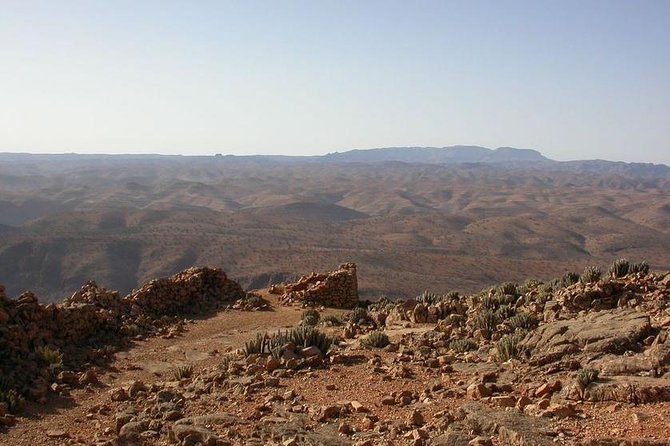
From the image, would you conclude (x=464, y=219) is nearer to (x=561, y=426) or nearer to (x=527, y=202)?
(x=527, y=202)

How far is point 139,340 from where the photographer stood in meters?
13.3

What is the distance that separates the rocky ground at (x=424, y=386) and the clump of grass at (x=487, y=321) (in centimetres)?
4

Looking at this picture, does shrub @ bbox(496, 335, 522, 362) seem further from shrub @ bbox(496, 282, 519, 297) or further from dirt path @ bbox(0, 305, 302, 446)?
dirt path @ bbox(0, 305, 302, 446)

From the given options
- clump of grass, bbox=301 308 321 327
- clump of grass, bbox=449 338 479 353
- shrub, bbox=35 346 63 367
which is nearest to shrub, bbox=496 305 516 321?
clump of grass, bbox=449 338 479 353

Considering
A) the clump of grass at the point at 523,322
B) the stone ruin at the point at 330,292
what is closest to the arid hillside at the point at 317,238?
the stone ruin at the point at 330,292

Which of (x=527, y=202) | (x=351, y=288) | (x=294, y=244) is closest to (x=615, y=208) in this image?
(x=527, y=202)

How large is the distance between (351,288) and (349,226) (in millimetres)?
63552

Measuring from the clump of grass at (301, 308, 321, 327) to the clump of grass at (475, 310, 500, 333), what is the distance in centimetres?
484

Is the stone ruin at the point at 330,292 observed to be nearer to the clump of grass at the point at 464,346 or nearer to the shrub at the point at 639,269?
the shrub at the point at 639,269

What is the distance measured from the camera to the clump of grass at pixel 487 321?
10578 mm

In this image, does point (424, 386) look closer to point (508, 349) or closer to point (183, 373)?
point (508, 349)

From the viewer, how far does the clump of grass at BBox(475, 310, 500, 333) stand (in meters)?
10.6

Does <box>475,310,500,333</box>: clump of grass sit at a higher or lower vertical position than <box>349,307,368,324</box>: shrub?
higher

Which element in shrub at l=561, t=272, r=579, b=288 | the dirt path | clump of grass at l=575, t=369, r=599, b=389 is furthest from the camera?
shrub at l=561, t=272, r=579, b=288
